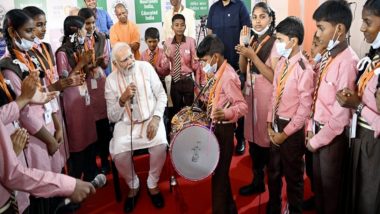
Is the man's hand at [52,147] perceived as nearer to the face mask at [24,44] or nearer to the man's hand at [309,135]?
the face mask at [24,44]

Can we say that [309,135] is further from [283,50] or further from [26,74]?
[26,74]

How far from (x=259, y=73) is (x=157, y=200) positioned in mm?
1497

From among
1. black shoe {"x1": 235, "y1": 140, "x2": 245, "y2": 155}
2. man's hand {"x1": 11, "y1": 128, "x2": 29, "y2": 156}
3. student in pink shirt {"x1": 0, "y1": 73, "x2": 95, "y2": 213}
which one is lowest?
black shoe {"x1": 235, "y1": 140, "x2": 245, "y2": 155}

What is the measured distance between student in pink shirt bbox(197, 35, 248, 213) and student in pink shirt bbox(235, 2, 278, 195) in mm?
372

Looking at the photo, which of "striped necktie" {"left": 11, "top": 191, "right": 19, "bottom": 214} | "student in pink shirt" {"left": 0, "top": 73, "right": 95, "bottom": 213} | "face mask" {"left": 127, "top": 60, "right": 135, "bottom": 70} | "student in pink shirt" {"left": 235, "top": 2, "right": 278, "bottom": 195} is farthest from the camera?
"face mask" {"left": 127, "top": 60, "right": 135, "bottom": 70}

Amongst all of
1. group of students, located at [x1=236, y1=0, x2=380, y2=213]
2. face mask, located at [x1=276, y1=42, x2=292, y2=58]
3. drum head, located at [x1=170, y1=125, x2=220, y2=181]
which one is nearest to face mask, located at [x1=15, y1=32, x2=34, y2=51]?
drum head, located at [x1=170, y1=125, x2=220, y2=181]

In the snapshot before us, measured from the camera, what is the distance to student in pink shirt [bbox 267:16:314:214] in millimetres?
2209

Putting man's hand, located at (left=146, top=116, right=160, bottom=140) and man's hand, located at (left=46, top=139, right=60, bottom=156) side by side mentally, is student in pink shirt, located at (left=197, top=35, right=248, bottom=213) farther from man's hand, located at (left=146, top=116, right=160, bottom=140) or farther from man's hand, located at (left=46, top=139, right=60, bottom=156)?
man's hand, located at (left=46, top=139, right=60, bottom=156)

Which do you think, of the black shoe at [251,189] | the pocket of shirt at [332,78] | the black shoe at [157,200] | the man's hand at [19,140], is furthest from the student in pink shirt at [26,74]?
the pocket of shirt at [332,78]

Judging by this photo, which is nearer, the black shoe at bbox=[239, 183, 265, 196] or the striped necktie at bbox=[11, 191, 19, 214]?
the striped necktie at bbox=[11, 191, 19, 214]

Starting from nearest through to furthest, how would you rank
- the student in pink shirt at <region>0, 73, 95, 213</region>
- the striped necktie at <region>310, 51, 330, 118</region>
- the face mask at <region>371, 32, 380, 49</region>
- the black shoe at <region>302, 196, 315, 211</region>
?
the student in pink shirt at <region>0, 73, 95, 213</region>
the face mask at <region>371, 32, 380, 49</region>
the striped necktie at <region>310, 51, 330, 118</region>
the black shoe at <region>302, 196, 315, 211</region>

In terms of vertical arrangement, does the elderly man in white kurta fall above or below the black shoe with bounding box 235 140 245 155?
above

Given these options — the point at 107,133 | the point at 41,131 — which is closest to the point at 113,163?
the point at 107,133

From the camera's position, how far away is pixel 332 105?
2.04 m
